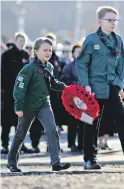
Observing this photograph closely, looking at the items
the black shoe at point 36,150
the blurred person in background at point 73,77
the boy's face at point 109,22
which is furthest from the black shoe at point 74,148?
the boy's face at point 109,22

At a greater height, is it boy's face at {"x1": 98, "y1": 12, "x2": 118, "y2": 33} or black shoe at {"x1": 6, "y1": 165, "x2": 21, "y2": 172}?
boy's face at {"x1": 98, "y1": 12, "x2": 118, "y2": 33}

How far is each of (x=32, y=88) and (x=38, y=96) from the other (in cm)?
12

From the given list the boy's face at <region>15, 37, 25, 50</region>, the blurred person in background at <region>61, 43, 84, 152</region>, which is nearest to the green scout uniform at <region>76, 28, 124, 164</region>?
the blurred person in background at <region>61, 43, 84, 152</region>

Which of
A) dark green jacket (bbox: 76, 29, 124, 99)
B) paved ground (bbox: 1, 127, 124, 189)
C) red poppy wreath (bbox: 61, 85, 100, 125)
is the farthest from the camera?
dark green jacket (bbox: 76, 29, 124, 99)

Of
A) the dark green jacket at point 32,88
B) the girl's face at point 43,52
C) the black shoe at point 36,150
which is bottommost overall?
the black shoe at point 36,150

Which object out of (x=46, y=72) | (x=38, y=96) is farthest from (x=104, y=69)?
(x=38, y=96)

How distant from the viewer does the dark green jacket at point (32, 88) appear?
931cm

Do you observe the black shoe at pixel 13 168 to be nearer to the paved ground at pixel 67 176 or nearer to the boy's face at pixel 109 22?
the paved ground at pixel 67 176

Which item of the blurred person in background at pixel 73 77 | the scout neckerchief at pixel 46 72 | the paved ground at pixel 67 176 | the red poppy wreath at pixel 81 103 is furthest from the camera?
the blurred person in background at pixel 73 77

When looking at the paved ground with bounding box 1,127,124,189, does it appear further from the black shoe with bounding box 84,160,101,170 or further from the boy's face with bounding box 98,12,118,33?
the boy's face with bounding box 98,12,118,33

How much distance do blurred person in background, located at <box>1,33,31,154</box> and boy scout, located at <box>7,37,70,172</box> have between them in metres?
3.00

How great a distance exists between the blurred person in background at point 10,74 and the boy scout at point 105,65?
135 inches

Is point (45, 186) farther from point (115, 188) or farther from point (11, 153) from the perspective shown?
point (11, 153)

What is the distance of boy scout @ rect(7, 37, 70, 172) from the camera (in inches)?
367
